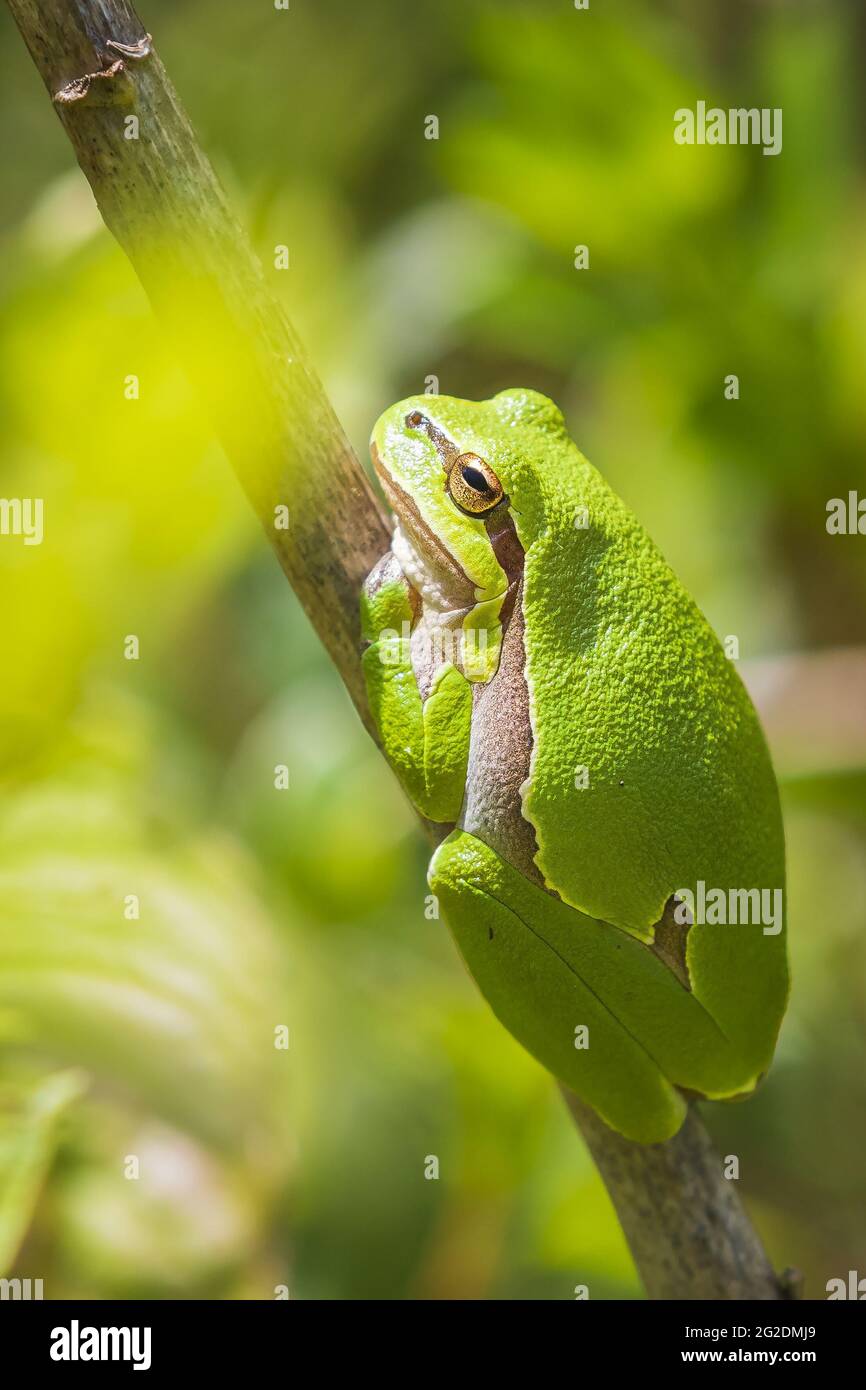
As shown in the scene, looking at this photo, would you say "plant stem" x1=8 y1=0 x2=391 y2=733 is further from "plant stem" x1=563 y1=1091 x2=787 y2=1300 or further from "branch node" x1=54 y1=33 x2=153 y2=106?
"plant stem" x1=563 y1=1091 x2=787 y2=1300

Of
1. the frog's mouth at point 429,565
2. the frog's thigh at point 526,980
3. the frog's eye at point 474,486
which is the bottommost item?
the frog's thigh at point 526,980

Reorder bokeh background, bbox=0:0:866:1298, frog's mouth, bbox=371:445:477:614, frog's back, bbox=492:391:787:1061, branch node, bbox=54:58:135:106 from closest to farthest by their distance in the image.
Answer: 1. branch node, bbox=54:58:135:106
2. bokeh background, bbox=0:0:866:1298
3. frog's back, bbox=492:391:787:1061
4. frog's mouth, bbox=371:445:477:614

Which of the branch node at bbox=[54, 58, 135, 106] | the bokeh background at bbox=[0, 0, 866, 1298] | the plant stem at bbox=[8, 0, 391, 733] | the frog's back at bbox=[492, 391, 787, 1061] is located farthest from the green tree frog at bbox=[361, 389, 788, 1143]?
the branch node at bbox=[54, 58, 135, 106]

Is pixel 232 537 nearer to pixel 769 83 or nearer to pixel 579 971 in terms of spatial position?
pixel 579 971

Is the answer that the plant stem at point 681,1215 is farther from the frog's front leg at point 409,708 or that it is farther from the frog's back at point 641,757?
the frog's front leg at point 409,708

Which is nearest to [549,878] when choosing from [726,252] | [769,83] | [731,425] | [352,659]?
[352,659]

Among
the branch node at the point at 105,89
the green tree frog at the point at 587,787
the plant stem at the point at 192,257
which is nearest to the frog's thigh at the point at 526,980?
the green tree frog at the point at 587,787
